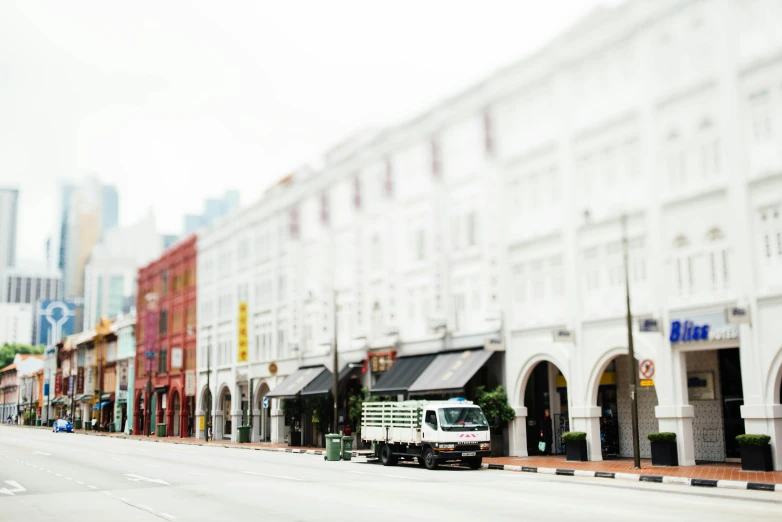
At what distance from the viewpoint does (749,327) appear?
25.5 m

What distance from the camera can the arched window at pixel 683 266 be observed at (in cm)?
2775

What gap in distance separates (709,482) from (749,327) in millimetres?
5627

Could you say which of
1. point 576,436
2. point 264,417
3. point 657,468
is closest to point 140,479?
point 576,436

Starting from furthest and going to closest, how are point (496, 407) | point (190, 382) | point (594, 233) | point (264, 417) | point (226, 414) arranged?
point (190, 382), point (226, 414), point (264, 417), point (496, 407), point (594, 233)

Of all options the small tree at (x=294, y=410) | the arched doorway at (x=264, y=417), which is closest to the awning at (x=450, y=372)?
the small tree at (x=294, y=410)

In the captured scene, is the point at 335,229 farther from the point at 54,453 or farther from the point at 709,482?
the point at 709,482

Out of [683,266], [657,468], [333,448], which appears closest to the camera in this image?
[657,468]

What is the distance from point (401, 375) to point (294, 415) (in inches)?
424

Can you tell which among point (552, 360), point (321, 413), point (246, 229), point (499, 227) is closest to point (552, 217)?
point (499, 227)

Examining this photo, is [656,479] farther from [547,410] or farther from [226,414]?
[226,414]

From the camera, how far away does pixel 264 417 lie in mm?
55781

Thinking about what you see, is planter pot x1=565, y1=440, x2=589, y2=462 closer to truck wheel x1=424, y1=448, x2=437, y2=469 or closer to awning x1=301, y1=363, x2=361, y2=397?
truck wheel x1=424, y1=448, x2=437, y2=469

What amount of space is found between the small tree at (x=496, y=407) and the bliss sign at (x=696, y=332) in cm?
826

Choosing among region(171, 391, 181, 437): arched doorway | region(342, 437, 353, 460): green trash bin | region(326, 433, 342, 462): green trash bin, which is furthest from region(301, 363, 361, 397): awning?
region(171, 391, 181, 437): arched doorway
